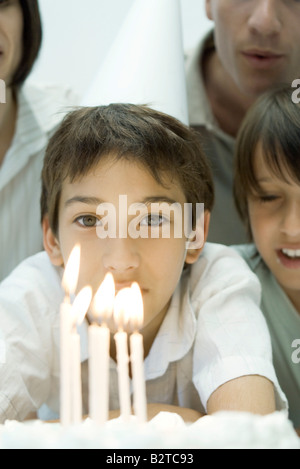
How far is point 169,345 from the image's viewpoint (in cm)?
75

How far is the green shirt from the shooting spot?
2.80 ft

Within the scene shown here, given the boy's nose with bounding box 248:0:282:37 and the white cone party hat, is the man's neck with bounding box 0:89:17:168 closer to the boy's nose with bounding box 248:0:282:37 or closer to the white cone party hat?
the white cone party hat

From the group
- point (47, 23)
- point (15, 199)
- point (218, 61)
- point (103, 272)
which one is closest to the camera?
point (103, 272)

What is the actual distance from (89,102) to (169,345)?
359mm

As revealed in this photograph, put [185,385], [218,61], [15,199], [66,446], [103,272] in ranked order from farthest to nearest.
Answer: [218,61]
[15,199]
[185,385]
[103,272]
[66,446]

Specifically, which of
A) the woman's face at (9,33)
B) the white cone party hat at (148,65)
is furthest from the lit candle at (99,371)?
the woman's face at (9,33)

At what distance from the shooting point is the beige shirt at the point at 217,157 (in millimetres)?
1129

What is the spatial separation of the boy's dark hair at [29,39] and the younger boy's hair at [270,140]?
375 millimetres

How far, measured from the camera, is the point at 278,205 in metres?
0.86

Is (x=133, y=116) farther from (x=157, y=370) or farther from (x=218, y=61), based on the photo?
(x=218, y=61)

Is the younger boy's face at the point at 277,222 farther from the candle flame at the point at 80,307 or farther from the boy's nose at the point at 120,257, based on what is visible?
the candle flame at the point at 80,307

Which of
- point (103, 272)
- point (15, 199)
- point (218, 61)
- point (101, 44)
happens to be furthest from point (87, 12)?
point (103, 272)

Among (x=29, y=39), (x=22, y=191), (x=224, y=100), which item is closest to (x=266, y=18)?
(x=224, y=100)

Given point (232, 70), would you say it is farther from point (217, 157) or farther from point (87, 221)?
point (87, 221)
